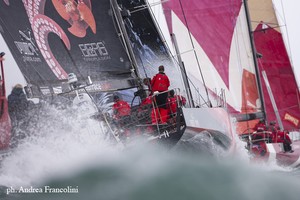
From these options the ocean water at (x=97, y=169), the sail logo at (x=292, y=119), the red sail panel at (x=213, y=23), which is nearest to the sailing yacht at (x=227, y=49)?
the red sail panel at (x=213, y=23)

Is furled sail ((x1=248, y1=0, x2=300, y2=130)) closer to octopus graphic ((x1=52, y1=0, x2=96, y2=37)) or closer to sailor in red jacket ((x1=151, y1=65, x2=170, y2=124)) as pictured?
sailor in red jacket ((x1=151, y1=65, x2=170, y2=124))

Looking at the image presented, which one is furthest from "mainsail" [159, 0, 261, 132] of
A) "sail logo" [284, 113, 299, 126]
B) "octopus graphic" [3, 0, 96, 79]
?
"octopus graphic" [3, 0, 96, 79]

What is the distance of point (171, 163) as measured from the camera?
4906 mm

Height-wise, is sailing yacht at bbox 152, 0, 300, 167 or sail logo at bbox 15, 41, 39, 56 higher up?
sail logo at bbox 15, 41, 39, 56

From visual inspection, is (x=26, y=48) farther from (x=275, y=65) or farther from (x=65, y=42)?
(x=275, y=65)

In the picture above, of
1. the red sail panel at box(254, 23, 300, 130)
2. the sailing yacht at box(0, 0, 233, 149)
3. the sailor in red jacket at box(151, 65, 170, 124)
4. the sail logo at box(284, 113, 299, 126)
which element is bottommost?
the sail logo at box(284, 113, 299, 126)

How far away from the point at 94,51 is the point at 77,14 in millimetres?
415

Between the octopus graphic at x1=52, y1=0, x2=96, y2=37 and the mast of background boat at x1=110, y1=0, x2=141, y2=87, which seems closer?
the octopus graphic at x1=52, y1=0, x2=96, y2=37

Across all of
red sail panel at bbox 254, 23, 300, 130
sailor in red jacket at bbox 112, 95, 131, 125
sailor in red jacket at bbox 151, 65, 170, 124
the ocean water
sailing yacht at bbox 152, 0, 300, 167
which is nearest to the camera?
the ocean water

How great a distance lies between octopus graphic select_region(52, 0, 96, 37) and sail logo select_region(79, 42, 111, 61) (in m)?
0.13

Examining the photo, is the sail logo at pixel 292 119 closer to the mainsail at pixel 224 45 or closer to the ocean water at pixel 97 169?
the mainsail at pixel 224 45

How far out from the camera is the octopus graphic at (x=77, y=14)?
580cm

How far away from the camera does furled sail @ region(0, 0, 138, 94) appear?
5121 mm

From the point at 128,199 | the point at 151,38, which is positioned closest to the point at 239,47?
the point at 151,38
